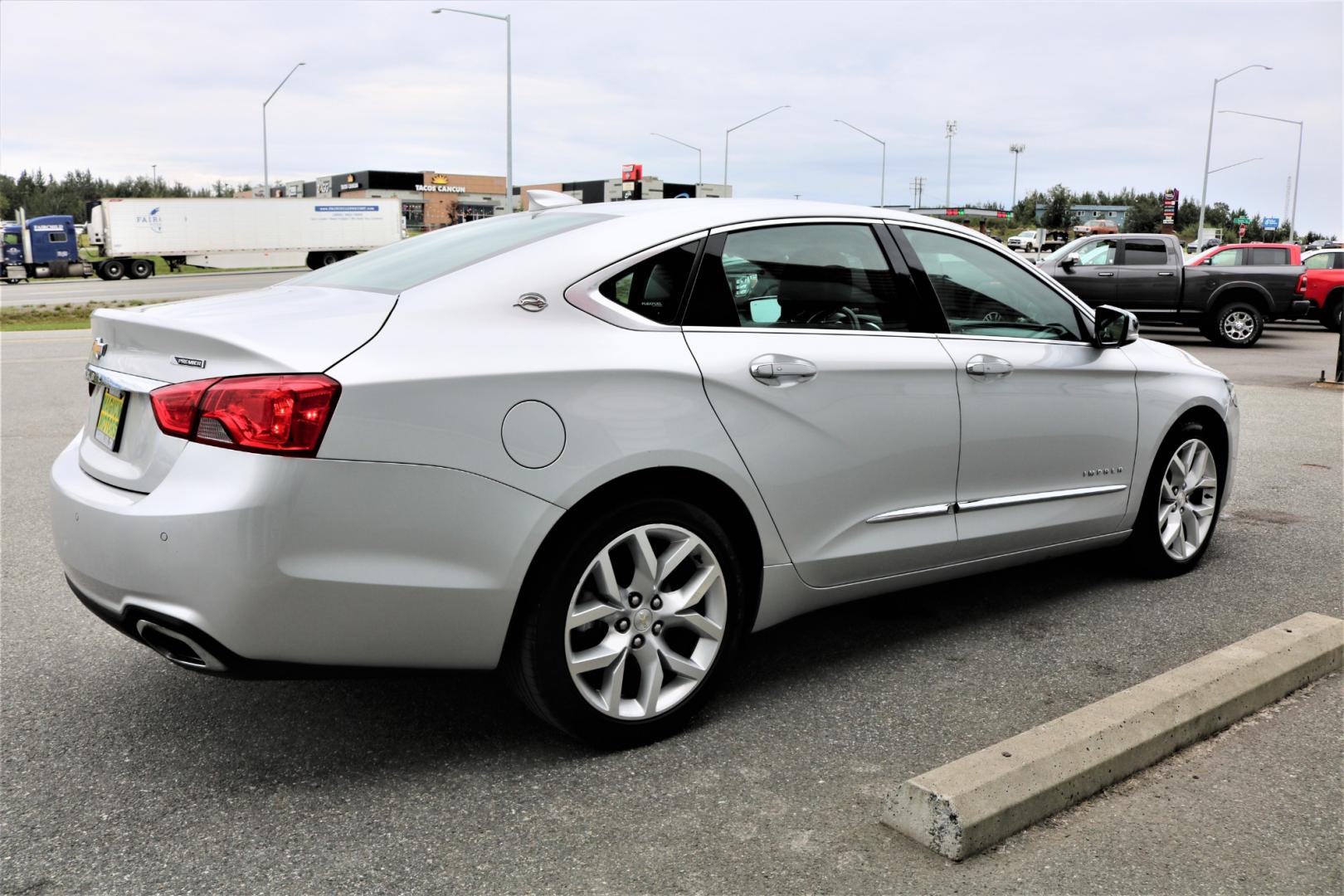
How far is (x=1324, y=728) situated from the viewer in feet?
11.6

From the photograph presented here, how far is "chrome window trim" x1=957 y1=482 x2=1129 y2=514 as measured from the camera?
4148 millimetres

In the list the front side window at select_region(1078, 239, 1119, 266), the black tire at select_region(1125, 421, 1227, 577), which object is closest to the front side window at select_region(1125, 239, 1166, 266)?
the front side window at select_region(1078, 239, 1119, 266)

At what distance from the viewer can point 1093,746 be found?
122 inches

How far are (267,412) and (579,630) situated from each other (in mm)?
1046

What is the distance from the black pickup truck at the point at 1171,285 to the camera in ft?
61.6

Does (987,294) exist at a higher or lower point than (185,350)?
higher

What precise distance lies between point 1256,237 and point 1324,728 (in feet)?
360

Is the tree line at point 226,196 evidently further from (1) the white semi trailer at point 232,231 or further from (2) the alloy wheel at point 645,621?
(2) the alloy wheel at point 645,621

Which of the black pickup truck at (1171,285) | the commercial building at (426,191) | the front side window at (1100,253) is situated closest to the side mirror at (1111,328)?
the black pickup truck at (1171,285)

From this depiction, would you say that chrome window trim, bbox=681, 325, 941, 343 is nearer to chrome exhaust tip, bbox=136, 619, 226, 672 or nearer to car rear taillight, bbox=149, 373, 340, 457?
car rear taillight, bbox=149, 373, 340, 457

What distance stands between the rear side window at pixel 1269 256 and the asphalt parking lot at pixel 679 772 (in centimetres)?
1671

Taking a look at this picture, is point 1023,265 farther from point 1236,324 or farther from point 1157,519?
point 1236,324

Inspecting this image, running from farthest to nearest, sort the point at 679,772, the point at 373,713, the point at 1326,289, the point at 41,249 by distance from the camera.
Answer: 1. the point at 41,249
2. the point at 1326,289
3. the point at 373,713
4. the point at 679,772

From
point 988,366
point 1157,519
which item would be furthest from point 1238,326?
point 988,366
